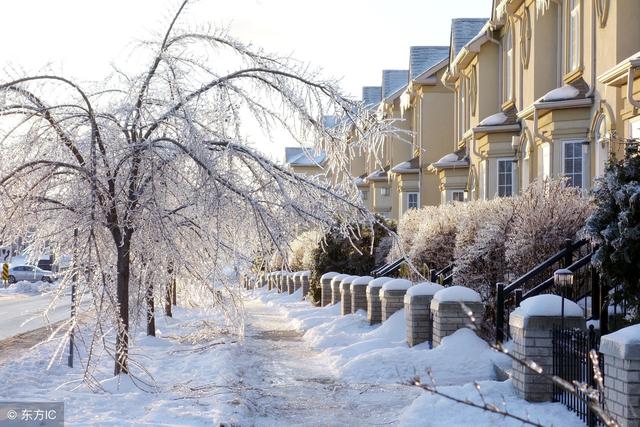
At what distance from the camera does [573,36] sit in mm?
20047

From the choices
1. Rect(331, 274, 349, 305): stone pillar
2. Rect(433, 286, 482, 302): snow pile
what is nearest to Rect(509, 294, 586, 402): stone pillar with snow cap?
Rect(433, 286, 482, 302): snow pile

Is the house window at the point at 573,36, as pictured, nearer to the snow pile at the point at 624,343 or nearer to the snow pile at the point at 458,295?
the snow pile at the point at 458,295

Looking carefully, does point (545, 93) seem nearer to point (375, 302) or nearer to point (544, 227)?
point (375, 302)

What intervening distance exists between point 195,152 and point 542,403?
447cm

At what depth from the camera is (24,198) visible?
990 cm

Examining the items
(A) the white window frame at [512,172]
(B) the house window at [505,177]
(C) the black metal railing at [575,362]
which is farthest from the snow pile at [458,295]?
(B) the house window at [505,177]

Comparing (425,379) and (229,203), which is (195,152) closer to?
(229,203)

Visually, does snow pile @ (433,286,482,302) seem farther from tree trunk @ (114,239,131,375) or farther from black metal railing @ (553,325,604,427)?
tree trunk @ (114,239,131,375)

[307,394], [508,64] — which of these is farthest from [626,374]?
[508,64]

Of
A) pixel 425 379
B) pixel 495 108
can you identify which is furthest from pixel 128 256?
pixel 495 108

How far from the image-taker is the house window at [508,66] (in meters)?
24.9

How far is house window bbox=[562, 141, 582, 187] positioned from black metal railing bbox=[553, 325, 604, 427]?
33.6 feet

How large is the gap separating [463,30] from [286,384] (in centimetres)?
2215

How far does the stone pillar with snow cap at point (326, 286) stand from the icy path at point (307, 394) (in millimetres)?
9791
